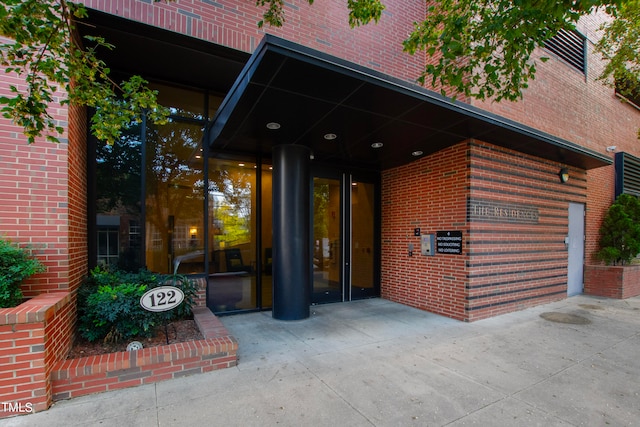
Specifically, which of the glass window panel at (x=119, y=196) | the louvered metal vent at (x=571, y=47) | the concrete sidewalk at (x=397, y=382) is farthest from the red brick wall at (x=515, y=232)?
the glass window panel at (x=119, y=196)

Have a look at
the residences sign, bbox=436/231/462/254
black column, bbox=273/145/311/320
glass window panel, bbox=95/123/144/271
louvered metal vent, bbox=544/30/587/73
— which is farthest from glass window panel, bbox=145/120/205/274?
louvered metal vent, bbox=544/30/587/73

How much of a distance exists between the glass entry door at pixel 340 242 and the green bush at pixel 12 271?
465 cm

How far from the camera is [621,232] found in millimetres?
8766

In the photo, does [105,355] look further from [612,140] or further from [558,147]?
[612,140]

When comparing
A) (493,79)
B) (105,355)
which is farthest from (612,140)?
(105,355)

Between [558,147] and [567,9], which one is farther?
[558,147]

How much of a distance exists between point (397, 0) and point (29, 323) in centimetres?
835

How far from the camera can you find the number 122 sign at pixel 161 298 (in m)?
3.60

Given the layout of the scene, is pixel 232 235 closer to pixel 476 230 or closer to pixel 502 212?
pixel 476 230

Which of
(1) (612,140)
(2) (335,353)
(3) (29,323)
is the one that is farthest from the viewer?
(1) (612,140)

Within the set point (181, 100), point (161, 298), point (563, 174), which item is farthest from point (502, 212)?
point (181, 100)

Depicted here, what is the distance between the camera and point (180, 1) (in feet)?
15.0

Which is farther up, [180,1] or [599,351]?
[180,1]

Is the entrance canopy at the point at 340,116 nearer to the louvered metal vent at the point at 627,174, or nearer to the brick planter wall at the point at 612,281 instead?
the brick planter wall at the point at 612,281
